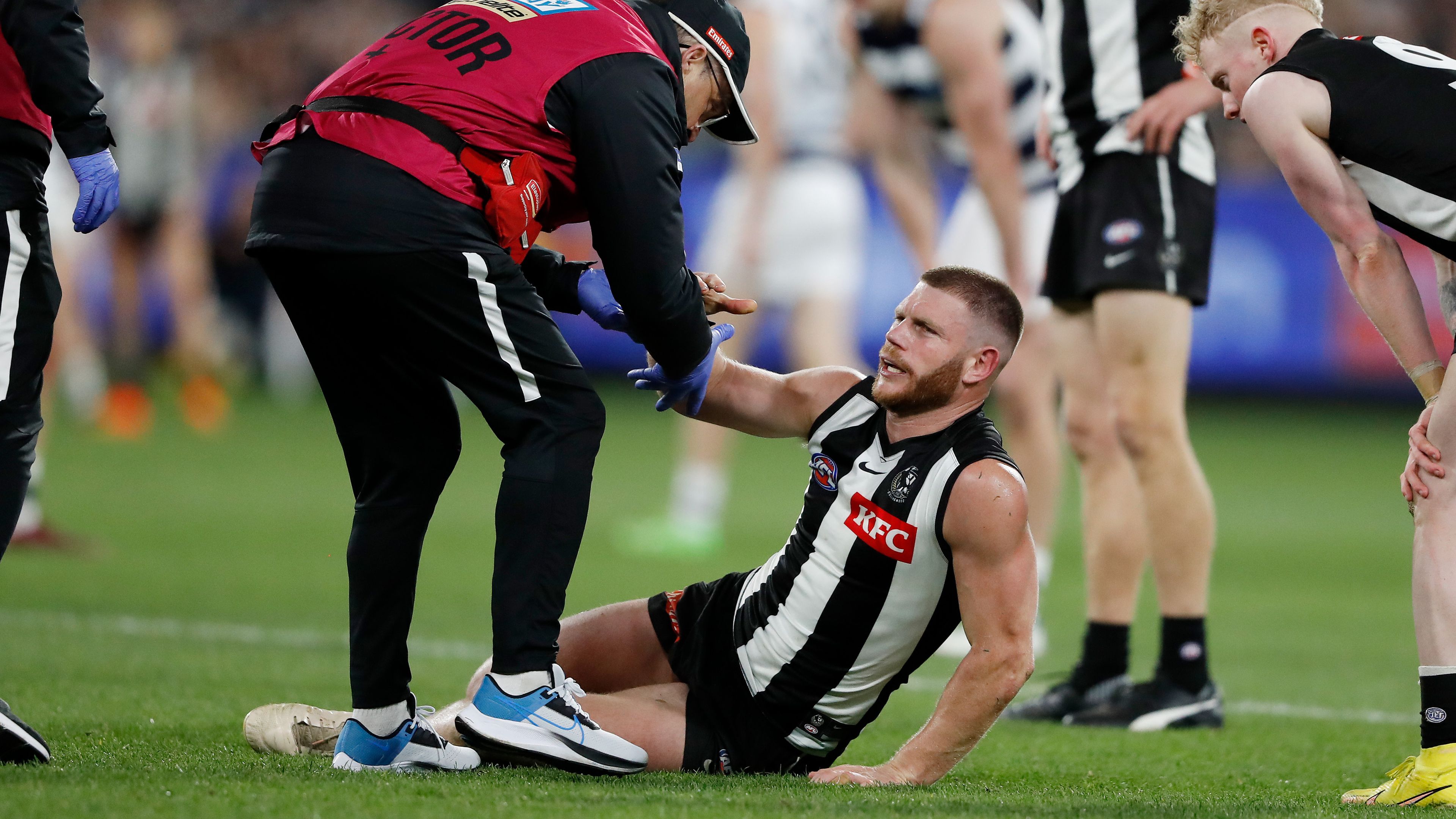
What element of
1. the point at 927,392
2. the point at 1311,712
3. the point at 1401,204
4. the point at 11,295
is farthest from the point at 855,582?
the point at 1311,712

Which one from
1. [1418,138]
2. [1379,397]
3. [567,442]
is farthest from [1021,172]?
[1379,397]

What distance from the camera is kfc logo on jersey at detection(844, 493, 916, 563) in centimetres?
336

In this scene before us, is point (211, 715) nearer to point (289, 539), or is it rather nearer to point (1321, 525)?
point (289, 539)

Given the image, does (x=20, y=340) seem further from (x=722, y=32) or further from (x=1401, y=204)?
(x=1401, y=204)

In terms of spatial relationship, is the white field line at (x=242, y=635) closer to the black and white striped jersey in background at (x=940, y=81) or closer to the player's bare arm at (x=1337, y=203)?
the player's bare arm at (x=1337, y=203)

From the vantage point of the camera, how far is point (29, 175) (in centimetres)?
349

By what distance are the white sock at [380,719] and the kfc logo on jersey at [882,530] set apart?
1059 mm

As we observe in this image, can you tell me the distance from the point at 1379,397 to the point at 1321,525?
714cm

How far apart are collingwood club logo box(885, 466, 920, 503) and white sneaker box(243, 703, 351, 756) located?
132 cm

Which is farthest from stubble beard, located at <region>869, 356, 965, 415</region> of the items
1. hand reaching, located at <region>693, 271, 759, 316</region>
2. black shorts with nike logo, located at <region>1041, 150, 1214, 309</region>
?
black shorts with nike logo, located at <region>1041, 150, 1214, 309</region>

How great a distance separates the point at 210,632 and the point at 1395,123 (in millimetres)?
4287

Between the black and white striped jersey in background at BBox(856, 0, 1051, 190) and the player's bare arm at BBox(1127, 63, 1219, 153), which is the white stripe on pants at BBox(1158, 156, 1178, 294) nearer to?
the player's bare arm at BBox(1127, 63, 1219, 153)

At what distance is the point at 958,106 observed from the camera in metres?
6.39

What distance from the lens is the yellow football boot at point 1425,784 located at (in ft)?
10.6
